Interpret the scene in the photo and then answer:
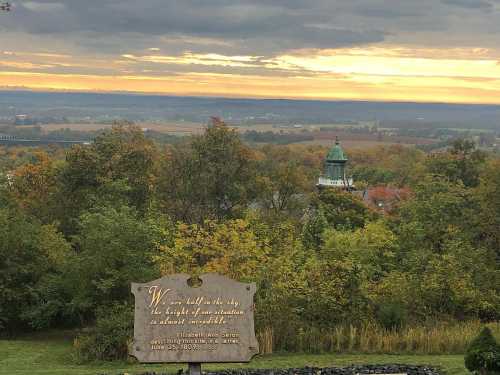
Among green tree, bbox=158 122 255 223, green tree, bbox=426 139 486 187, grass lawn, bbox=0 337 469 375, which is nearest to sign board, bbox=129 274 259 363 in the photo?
grass lawn, bbox=0 337 469 375

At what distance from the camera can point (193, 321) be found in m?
12.9

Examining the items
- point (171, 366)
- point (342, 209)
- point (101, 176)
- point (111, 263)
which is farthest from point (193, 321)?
point (342, 209)

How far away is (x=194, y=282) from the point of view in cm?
1358

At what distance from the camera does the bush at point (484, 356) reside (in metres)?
13.1

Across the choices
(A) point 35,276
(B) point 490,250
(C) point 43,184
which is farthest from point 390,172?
(A) point 35,276

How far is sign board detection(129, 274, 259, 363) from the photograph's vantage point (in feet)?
42.1

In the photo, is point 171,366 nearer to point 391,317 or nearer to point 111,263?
point 111,263

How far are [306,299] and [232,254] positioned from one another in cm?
286

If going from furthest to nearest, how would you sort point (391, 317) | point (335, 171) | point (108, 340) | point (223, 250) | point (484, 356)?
point (335, 171)
point (223, 250)
point (391, 317)
point (108, 340)
point (484, 356)

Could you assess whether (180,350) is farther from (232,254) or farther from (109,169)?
(109,169)

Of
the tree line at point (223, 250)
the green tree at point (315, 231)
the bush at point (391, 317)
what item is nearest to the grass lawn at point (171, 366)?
the tree line at point (223, 250)

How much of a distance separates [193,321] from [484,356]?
228 inches

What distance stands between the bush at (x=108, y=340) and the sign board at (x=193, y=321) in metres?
4.62

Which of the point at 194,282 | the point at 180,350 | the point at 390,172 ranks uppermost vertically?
the point at 194,282
